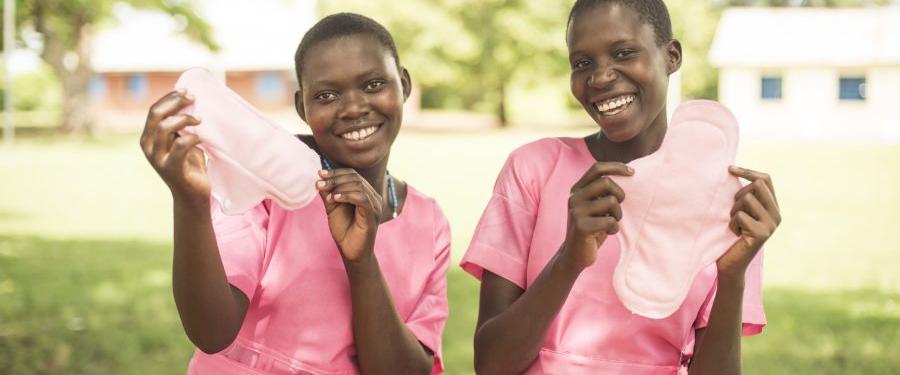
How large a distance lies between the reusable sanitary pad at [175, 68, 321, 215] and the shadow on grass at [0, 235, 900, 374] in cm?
310

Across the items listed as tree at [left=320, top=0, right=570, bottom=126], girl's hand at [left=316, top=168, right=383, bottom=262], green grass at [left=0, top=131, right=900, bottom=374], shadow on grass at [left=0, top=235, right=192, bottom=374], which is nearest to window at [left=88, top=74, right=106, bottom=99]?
tree at [left=320, top=0, right=570, bottom=126]

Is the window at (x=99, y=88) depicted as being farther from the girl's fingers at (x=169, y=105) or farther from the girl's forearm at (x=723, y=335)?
the girl's forearm at (x=723, y=335)

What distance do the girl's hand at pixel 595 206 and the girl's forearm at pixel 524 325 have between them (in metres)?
0.09

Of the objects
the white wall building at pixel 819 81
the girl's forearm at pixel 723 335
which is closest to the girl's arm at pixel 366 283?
the girl's forearm at pixel 723 335

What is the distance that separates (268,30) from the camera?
39438 millimetres

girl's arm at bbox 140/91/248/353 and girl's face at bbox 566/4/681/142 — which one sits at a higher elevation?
girl's face at bbox 566/4/681/142

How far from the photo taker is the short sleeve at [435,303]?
2197mm

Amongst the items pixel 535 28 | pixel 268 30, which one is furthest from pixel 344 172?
pixel 268 30

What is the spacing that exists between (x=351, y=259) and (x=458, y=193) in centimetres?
1114

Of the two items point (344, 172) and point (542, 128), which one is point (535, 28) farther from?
point (344, 172)

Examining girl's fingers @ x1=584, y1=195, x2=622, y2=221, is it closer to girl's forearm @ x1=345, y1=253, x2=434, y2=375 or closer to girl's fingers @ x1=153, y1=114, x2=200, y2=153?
girl's forearm @ x1=345, y1=253, x2=434, y2=375

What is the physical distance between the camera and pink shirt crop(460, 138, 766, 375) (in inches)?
79.3

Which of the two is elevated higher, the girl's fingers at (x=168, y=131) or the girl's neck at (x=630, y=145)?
the girl's fingers at (x=168, y=131)

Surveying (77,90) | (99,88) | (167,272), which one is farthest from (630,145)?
(99,88)
